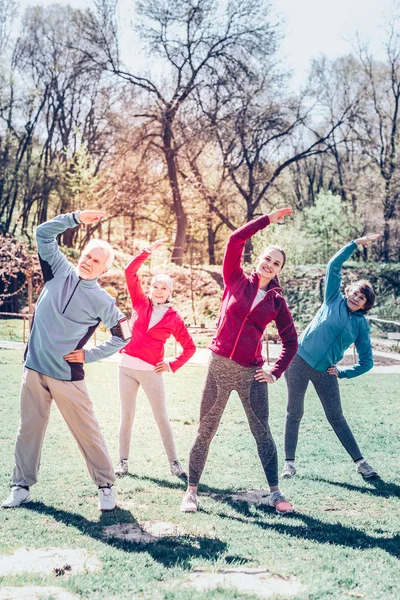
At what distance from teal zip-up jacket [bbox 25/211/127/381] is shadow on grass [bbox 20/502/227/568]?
0.87 meters

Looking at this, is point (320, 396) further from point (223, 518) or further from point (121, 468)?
point (121, 468)

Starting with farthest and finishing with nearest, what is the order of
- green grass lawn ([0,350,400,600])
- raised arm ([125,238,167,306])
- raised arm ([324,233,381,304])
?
raised arm ([324,233,381,304]), raised arm ([125,238,167,306]), green grass lawn ([0,350,400,600])

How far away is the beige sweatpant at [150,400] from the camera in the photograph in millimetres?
5293

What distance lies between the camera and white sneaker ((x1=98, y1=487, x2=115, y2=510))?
13.8ft

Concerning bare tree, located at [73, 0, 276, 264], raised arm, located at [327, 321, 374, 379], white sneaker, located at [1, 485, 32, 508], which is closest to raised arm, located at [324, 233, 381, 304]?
raised arm, located at [327, 321, 374, 379]

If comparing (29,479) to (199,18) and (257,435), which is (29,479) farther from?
(199,18)

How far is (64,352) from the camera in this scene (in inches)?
166

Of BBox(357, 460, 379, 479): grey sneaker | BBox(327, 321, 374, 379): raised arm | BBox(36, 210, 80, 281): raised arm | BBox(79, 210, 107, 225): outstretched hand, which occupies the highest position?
BBox(79, 210, 107, 225): outstretched hand

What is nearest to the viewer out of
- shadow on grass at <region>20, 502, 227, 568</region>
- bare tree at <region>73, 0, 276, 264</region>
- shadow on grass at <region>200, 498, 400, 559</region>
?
shadow on grass at <region>20, 502, 227, 568</region>

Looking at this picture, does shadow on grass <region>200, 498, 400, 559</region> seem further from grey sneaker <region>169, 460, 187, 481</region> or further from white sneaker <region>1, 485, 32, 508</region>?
white sneaker <region>1, 485, 32, 508</region>

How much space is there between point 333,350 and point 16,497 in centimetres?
269

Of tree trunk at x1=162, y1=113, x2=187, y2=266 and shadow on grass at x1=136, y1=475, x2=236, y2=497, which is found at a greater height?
tree trunk at x1=162, y1=113, x2=187, y2=266

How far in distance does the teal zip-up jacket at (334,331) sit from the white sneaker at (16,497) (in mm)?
2435

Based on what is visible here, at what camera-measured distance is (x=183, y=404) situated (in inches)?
337
